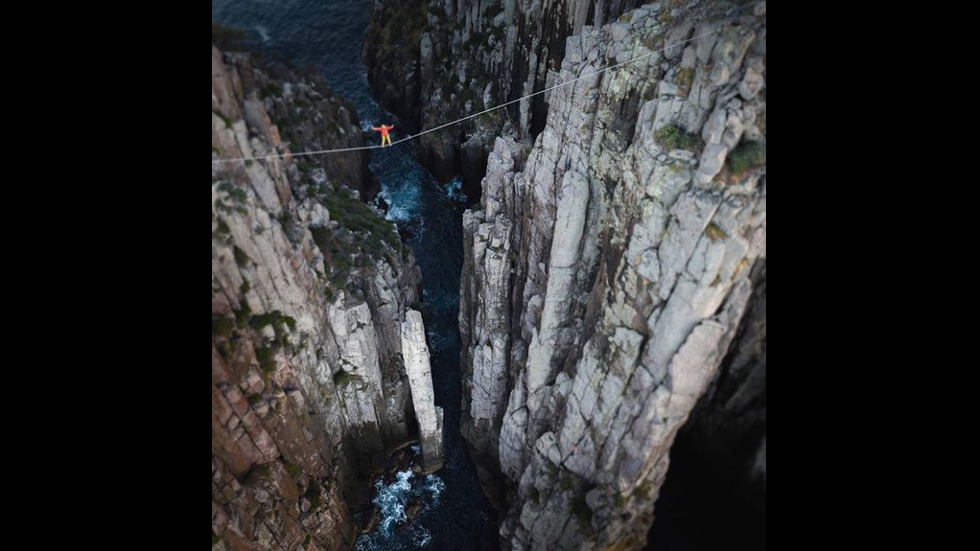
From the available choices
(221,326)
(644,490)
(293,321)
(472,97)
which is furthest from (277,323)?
(472,97)

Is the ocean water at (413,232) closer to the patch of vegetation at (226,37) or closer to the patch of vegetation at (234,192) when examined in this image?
the patch of vegetation at (226,37)

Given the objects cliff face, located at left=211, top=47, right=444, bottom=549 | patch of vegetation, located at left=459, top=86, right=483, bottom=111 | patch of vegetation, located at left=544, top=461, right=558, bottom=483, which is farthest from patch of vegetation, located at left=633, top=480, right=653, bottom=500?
patch of vegetation, located at left=459, top=86, right=483, bottom=111

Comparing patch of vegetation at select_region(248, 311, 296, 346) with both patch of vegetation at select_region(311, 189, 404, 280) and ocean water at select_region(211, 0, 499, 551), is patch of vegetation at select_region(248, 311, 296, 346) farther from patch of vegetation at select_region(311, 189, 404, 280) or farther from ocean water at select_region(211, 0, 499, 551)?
ocean water at select_region(211, 0, 499, 551)

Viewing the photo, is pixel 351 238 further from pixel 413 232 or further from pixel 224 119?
pixel 413 232

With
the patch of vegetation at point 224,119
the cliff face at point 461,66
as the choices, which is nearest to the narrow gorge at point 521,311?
the patch of vegetation at point 224,119
